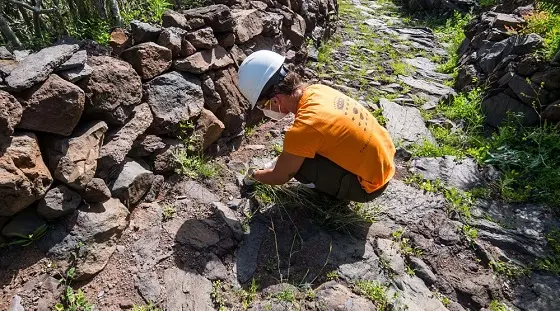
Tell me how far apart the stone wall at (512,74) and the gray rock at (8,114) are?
469cm

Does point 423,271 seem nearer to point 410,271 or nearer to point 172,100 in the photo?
point 410,271

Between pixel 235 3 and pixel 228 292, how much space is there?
3.26 m

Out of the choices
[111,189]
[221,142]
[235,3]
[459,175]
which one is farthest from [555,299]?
[235,3]

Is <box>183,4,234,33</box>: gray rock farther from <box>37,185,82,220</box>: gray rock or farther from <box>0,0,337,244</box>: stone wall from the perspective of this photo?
<box>37,185,82,220</box>: gray rock

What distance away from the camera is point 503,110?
15.2 ft

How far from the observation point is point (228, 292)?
254cm

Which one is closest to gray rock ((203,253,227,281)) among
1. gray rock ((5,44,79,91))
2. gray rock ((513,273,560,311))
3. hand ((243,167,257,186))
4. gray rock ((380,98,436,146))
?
hand ((243,167,257,186))

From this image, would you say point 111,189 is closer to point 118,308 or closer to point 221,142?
point 118,308

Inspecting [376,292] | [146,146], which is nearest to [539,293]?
[376,292]

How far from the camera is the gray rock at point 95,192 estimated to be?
2477 millimetres

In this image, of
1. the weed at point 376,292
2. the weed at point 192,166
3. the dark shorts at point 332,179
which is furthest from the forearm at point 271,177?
the weed at point 376,292

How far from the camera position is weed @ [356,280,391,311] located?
2.52 metres

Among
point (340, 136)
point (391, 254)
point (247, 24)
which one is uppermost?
point (247, 24)

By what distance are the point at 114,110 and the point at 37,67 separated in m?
0.55
